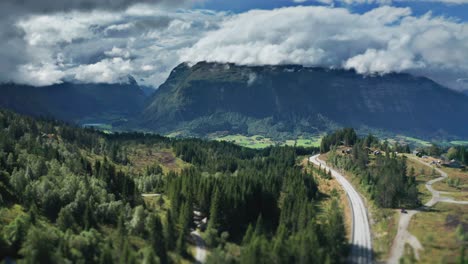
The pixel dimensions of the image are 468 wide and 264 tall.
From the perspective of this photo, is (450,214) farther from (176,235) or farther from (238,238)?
(176,235)

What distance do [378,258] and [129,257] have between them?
6861 centimetres

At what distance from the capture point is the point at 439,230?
13362 cm

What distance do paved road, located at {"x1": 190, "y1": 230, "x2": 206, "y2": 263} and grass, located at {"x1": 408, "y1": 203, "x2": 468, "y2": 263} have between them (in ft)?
195

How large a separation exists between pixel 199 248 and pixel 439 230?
75.9 meters

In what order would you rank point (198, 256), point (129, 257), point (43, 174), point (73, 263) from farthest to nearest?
1. point (43, 174)
2. point (198, 256)
3. point (73, 263)
4. point (129, 257)

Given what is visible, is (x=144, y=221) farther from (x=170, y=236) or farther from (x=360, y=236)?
(x=360, y=236)

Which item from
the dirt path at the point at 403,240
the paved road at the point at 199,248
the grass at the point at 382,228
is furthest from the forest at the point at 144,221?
the dirt path at the point at 403,240

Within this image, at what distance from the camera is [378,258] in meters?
119

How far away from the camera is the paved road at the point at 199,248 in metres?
121

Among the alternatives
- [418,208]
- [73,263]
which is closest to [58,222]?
[73,263]

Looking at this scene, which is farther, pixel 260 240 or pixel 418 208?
pixel 418 208

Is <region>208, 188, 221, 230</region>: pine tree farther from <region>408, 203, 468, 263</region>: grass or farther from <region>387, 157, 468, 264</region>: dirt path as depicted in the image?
<region>408, 203, 468, 263</region>: grass

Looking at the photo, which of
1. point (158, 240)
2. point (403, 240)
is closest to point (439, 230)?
point (403, 240)

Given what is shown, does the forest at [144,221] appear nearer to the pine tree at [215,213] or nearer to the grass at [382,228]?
the pine tree at [215,213]
